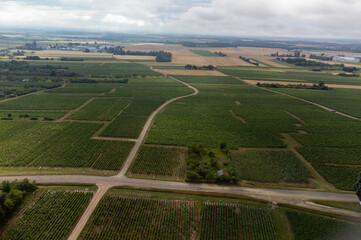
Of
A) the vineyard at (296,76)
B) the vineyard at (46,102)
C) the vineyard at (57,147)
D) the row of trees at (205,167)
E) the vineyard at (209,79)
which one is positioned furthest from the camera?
the vineyard at (296,76)

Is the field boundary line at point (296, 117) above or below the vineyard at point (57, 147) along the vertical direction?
above

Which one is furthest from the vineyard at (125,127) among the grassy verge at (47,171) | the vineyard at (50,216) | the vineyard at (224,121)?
the vineyard at (50,216)

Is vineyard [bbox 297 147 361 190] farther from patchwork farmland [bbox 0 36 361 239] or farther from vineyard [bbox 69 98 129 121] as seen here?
vineyard [bbox 69 98 129 121]

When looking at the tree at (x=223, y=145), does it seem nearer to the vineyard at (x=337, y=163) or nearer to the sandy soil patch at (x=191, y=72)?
the vineyard at (x=337, y=163)

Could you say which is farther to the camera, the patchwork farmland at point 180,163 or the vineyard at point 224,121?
the vineyard at point 224,121

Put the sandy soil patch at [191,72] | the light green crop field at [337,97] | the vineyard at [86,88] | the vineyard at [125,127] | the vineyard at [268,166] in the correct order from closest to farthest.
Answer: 1. the vineyard at [268,166]
2. the vineyard at [125,127]
3. the light green crop field at [337,97]
4. the vineyard at [86,88]
5. the sandy soil patch at [191,72]

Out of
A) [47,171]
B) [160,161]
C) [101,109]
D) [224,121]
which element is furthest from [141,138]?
[224,121]

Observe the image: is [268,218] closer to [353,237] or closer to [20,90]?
[353,237]
